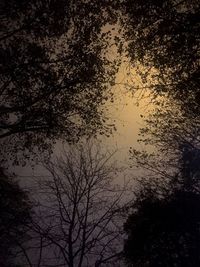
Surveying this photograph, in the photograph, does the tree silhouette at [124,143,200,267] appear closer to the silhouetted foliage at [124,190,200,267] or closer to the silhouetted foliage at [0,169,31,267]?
the silhouetted foliage at [124,190,200,267]

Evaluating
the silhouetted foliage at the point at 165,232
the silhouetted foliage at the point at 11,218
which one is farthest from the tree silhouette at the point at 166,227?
the silhouetted foliage at the point at 11,218

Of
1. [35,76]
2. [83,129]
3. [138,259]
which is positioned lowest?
[138,259]

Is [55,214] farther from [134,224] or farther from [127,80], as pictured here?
[127,80]

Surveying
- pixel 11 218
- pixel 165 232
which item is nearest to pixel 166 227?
pixel 165 232

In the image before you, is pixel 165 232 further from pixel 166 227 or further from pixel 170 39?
pixel 170 39

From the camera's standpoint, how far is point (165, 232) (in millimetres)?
17766

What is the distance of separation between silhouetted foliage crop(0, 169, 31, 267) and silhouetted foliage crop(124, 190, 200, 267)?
5.09 metres

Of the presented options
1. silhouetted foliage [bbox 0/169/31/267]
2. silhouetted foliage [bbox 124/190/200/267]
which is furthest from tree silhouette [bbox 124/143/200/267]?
silhouetted foliage [bbox 0/169/31/267]

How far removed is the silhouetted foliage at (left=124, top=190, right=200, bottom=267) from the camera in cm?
1714

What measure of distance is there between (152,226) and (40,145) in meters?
7.68

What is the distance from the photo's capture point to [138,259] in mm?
17953

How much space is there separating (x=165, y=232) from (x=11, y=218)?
23.2 ft

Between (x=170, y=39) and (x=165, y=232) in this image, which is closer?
(x=170, y=39)

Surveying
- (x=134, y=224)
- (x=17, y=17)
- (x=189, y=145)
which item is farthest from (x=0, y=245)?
(x=17, y=17)
